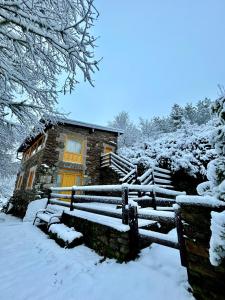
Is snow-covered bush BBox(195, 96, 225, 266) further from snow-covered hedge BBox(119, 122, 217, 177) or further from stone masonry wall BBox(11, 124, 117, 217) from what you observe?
stone masonry wall BBox(11, 124, 117, 217)

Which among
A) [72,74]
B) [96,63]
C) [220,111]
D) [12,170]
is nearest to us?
[220,111]

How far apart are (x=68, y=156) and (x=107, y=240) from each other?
11.0 m

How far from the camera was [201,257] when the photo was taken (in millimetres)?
2422

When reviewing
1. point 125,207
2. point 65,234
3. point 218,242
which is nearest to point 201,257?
point 218,242

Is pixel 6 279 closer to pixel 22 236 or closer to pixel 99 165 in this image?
pixel 22 236

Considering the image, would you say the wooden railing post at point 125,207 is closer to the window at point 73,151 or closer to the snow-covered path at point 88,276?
the snow-covered path at point 88,276

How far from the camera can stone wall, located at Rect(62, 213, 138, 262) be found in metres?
4.07

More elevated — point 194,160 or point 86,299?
point 194,160

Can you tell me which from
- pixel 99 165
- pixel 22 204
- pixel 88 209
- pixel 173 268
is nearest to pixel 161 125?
pixel 99 165

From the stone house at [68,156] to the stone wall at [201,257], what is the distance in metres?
12.4

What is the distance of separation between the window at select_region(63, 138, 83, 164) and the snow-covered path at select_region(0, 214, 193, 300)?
396 inches

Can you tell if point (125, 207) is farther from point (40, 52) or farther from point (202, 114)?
point (202, 114)

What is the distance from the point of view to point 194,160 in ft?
A: 38.4

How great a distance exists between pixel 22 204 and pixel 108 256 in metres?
13.8
